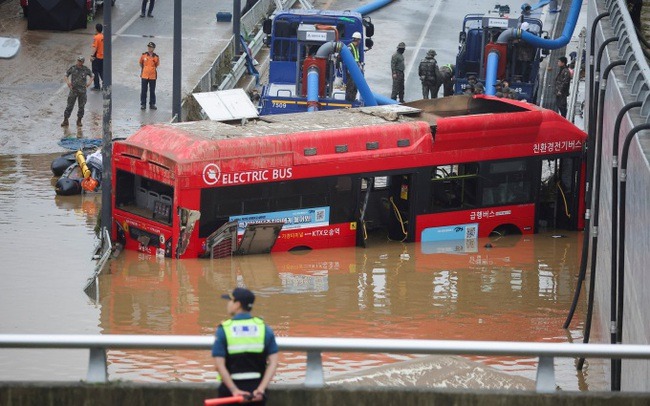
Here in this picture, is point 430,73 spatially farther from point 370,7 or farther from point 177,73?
point 370,7

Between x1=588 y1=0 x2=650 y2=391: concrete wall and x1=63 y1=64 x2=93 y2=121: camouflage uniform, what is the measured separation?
15364 millimetres

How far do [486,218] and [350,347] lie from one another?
659 inches

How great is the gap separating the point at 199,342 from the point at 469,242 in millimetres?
16728

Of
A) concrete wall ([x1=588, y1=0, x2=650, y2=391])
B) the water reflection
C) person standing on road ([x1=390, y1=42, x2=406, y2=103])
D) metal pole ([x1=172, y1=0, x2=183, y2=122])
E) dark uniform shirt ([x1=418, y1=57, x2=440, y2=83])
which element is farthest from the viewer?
person standing on road ([x1=390, y1=42, x2=406, y2=103])

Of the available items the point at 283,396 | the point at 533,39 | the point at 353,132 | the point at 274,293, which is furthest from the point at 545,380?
the point at 533,39

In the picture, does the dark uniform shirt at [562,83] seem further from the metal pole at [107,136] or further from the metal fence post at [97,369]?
the metal fence post at [97,369]

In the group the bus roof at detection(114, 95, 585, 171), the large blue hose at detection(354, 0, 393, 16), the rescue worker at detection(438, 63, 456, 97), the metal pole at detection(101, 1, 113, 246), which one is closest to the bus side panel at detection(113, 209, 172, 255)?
the metal pole at detection(101, 1, 113, 246)

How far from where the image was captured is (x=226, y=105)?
85.2ft

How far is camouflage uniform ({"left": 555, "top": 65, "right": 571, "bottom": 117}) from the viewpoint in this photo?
116 feet

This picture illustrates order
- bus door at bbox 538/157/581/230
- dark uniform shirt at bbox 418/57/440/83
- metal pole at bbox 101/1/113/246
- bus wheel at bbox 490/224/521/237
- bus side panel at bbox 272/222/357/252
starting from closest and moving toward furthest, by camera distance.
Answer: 1. metal pole at bbox 101/1/113/246
2. bus side panel at bbox 272/222/357/252
3. bus wheel at bbox 490/224/521/237
4. bus door at bbox 538/157/581/230
5. dark uniform shirt at bbox 418/57/440/83

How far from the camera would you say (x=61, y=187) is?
2830 centimetres

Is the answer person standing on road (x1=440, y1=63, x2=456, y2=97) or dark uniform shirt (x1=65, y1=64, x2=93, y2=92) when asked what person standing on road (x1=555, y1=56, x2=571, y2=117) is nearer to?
person standing on road (x1=440, y1=63, x2=456, y2=97)

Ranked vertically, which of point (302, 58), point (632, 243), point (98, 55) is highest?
point (632, 243)

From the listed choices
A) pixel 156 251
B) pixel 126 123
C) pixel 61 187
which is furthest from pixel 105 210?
pixel 126 123
